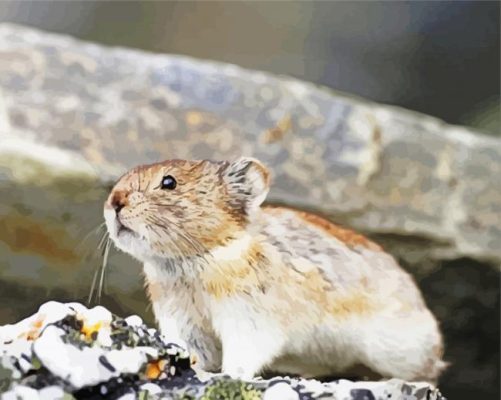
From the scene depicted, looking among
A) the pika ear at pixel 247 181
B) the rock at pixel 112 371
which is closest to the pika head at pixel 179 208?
the pika ear at pixel 247 181

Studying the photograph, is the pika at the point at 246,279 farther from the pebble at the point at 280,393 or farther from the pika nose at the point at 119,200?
the pebble at the point at 280,393

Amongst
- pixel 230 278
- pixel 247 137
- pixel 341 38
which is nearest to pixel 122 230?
pixel 230 278

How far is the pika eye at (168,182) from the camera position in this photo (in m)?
1.27

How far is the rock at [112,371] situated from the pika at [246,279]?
0.32 ft

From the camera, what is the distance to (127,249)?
1258 millimetres

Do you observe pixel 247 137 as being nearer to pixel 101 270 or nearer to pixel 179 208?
pixel 179 208

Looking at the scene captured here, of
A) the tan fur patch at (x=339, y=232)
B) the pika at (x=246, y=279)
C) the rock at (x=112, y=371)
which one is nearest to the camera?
the rock at (x=112, y=371)

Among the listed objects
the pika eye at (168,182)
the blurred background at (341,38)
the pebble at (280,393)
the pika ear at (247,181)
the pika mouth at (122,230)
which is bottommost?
the pebble at (280,393)

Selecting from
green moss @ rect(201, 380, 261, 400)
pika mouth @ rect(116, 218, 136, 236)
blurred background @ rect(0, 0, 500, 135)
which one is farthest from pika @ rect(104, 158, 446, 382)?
blurred background @ rect(0, 0, 500, 135)

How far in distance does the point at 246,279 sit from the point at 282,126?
0.33 meters

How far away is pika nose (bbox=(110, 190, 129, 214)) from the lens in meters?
1.25

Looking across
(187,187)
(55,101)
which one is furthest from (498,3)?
(55,101)

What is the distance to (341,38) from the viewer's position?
4.97ft

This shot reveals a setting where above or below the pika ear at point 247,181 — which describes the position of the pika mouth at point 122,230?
below
